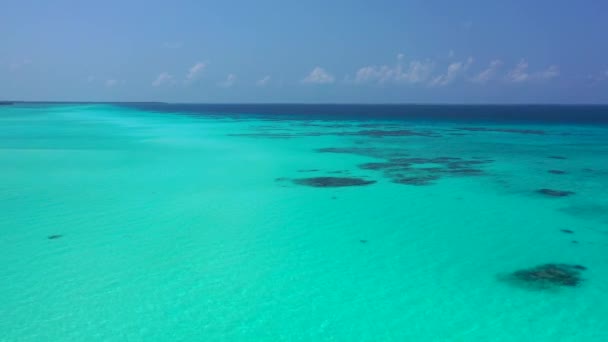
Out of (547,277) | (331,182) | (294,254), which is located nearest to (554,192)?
(331,182)

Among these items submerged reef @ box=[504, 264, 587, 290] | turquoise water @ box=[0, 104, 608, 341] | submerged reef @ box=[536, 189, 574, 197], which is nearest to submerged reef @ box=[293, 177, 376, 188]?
turquoise water @ box=[0, 104, 608, 341]

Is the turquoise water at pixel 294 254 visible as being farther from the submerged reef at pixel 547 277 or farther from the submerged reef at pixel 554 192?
the submerged reef at pixel 554 192

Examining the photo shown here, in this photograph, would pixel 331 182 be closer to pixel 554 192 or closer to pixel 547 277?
pixel 554 192

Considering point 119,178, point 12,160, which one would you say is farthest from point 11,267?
point 12,160

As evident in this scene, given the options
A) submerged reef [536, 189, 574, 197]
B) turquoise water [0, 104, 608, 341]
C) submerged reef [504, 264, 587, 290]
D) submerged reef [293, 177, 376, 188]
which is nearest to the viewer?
turquoise water [0, 104, 608, 341]

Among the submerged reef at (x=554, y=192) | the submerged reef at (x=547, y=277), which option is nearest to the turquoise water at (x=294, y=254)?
the submerged reef at (x=547, y=277)

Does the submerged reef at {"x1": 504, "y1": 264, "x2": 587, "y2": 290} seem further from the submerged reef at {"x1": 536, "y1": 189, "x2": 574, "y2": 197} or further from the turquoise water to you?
the submerged reef at {"x1": 536, "y1": 189, "x2": 574, "y2": 197}
